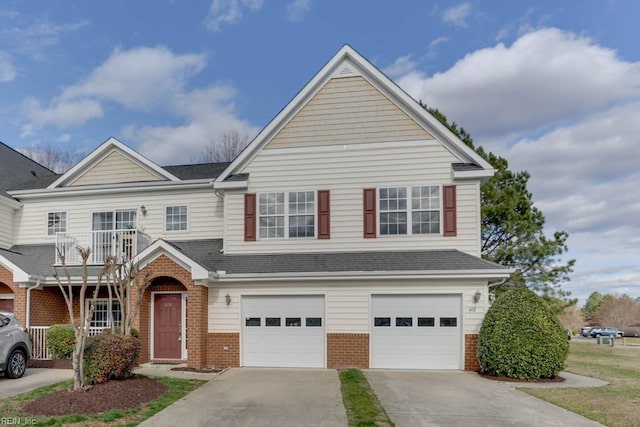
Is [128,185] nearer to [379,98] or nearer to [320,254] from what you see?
[320,254]

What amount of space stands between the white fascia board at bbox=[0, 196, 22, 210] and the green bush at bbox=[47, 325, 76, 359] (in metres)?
6.41

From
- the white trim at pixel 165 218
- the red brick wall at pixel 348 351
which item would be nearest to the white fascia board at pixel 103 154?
the white trim at pixel 165 218

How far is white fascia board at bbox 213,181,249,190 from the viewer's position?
585 inches

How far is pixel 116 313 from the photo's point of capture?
1552cm

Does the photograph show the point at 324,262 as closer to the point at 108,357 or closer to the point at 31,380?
the point at 108,357

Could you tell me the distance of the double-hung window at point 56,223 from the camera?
17047 millimetres

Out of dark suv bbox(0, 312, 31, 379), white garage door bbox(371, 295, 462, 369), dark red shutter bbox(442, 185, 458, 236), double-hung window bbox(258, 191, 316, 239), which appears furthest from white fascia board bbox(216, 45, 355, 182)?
dark suv bbox(0, 312, 31, 379)

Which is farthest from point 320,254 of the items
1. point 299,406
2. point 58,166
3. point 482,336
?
point 58,166

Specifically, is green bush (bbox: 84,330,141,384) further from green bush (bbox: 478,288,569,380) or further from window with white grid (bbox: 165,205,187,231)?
green bush (bbox: 478,288,569,380)

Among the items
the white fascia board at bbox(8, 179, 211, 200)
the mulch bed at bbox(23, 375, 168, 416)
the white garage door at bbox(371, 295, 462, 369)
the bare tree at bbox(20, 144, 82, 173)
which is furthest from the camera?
the bare tree at bbox(20, 144, 82, 173)

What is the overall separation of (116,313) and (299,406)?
31.8ft

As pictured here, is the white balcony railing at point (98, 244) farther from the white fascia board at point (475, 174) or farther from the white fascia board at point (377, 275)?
the white fascia board at point (475, 174)

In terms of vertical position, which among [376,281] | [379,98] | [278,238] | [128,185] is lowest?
[376,281]

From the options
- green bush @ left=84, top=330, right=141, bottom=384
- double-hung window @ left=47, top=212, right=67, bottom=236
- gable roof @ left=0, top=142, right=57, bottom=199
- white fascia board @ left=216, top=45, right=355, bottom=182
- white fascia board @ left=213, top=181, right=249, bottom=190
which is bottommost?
green bush @ left=84, top=330, right=141, bottom=384
